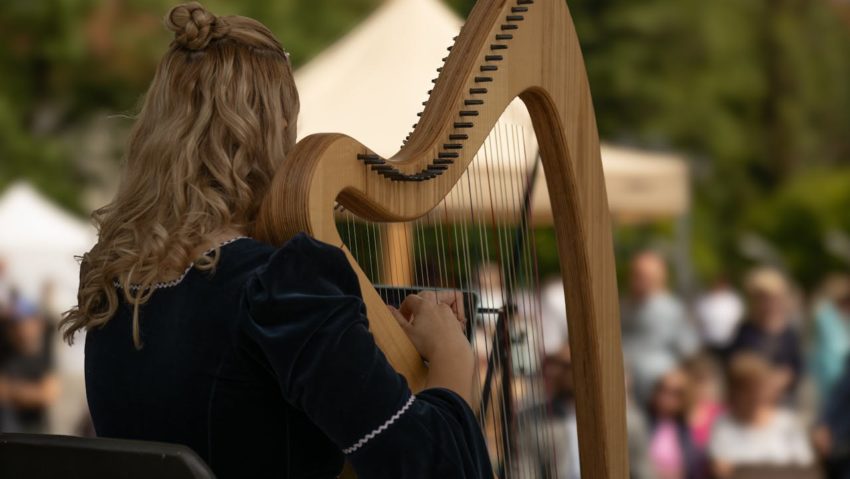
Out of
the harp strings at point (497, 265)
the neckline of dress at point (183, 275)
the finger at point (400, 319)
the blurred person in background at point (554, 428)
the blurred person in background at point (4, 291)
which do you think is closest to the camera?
the neckline of dress at point (183, 275)

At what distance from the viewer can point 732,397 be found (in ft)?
17.8

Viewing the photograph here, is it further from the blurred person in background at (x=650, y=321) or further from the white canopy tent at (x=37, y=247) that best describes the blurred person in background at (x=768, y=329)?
the white canopy tent at (x=37, y=247)

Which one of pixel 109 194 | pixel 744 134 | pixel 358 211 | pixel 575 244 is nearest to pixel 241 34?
pixel 358 211

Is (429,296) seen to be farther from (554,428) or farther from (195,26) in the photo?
(554,428)

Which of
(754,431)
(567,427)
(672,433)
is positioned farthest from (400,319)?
(672,433)

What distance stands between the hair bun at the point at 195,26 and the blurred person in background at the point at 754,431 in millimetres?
3860

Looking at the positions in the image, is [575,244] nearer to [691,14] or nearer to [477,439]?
[477,439]

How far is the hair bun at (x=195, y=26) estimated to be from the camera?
172cm

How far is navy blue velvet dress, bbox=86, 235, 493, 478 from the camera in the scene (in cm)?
153

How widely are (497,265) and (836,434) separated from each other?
3.37 meters

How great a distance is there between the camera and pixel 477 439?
1.64 metres

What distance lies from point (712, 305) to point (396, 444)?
904cm

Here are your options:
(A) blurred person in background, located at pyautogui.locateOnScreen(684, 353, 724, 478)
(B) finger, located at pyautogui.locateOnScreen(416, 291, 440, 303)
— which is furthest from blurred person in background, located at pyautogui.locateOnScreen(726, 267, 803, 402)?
(B) finger, located at pyautogui.locateOnScreen(416, 291, 440, 303)

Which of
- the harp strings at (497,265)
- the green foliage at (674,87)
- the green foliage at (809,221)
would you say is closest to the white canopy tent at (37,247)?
the green foliage at (674,87)
